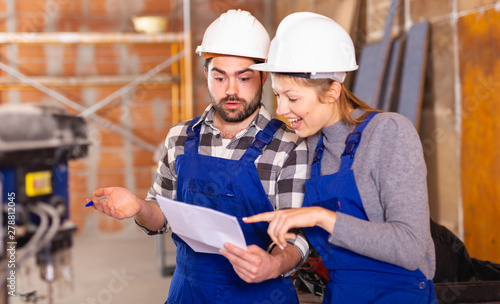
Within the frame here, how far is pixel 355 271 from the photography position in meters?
1.17

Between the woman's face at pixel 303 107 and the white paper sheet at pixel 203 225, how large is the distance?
0.28 metres

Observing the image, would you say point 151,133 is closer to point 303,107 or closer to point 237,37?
point 237,37

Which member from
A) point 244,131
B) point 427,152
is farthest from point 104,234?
point 244,131

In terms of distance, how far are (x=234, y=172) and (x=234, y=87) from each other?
0.22 metres

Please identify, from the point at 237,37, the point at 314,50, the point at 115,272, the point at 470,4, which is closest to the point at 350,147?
the point at 314,50

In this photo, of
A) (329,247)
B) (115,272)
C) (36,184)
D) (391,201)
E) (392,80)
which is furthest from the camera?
(115,272)

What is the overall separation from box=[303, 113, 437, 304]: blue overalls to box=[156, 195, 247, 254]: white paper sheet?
0.22 meters

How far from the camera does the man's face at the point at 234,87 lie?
55.5 inches

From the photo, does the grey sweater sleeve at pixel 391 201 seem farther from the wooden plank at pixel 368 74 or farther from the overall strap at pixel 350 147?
the wooden plank at pixel 368 74

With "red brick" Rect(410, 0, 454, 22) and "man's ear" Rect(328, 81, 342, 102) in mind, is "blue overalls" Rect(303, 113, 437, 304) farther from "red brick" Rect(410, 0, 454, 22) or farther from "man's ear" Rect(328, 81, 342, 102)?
"red brick" Rect(410, 0, 454, 22)

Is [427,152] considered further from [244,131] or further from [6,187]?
[6,187]

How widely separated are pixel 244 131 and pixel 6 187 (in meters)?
0.78

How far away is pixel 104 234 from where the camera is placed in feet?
16.1

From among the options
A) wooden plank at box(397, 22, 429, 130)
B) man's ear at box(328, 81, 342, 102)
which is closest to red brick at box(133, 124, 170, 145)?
wooden plank at box(397, 22, 429, 130)
